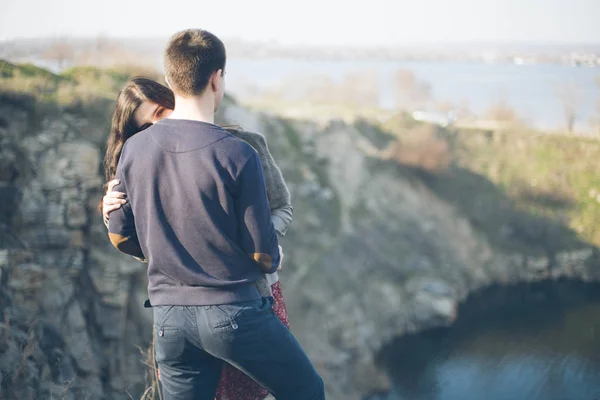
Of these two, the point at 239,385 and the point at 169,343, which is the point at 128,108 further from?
the point at 239,385

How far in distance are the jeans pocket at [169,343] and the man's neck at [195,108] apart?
34.4 inches

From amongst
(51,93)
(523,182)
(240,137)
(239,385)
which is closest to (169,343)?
(239,385)

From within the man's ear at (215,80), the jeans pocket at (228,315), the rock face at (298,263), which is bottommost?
the rock face at (298,263)

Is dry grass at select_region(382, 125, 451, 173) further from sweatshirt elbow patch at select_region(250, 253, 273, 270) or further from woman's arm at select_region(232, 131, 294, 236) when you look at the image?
sweatshirt elbow patch at select_region(250, 253, 273, 270)

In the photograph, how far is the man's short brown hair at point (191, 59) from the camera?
224 centimetres

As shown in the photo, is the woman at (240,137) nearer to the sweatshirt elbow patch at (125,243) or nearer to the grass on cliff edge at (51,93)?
the sweatshirt elbow patch at (125,243)

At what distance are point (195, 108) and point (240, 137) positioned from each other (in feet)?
0.91

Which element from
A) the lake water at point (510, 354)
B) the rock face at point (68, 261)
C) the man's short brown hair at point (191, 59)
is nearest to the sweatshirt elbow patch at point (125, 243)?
the man's short brown hair at point (191, 59)

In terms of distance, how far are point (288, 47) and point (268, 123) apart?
54003 millimetres

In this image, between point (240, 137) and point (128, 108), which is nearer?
point (240, 137)

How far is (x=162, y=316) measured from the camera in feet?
7.74

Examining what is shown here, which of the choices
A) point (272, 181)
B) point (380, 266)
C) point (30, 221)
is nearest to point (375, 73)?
point (380, 266)

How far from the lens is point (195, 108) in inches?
91.0

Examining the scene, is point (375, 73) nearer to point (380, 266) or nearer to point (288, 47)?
point (380, 266)
